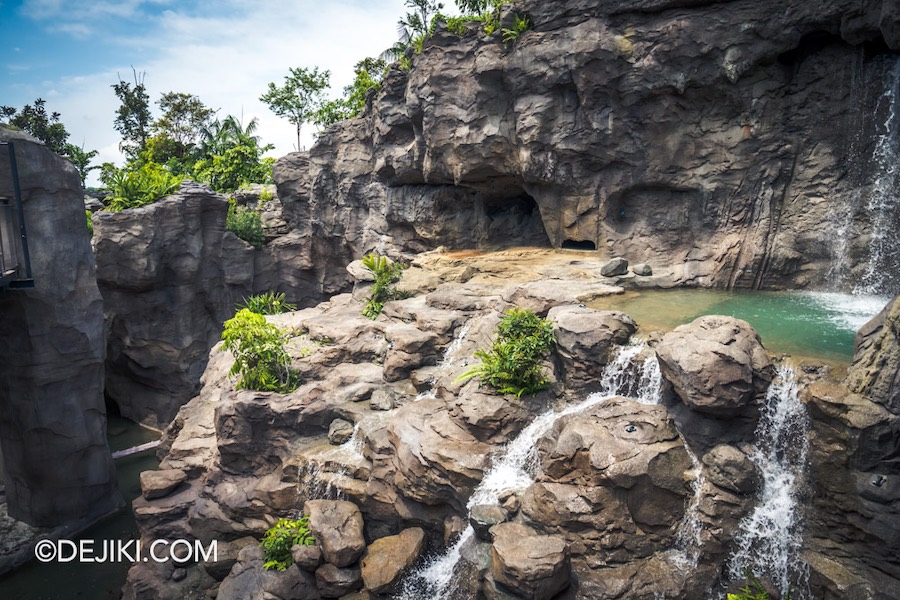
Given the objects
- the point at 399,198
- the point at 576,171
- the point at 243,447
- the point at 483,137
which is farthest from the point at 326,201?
the point at 243,447

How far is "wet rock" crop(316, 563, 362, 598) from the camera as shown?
367 inches

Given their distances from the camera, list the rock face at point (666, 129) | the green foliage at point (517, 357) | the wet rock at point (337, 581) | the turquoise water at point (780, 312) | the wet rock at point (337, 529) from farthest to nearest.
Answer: the rock face at point (666, 129) < the green foliage at point (517, 357) < the turquoise water at point (780, 312) < the wet rock at point (337, 529) < the wet rock at point (337, 581)

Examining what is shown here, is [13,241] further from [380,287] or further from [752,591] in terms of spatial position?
[752,591]

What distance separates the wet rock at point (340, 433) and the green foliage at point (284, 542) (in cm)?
164

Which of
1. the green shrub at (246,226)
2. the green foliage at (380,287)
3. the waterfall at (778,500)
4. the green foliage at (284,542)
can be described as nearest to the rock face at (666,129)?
the green foliage at (380,287)

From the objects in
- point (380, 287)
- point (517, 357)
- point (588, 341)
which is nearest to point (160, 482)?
point (380, 287)

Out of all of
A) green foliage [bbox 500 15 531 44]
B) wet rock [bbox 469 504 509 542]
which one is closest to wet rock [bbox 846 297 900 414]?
wet rock [bbox 469 504 509 542]

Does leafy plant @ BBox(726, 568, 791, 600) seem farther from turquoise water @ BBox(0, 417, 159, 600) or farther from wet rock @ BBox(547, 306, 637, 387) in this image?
turquoise water @ BBox(0, 417, 159, 600)

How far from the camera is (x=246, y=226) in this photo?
79.7 ft

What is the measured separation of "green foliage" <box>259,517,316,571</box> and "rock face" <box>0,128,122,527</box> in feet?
24.5

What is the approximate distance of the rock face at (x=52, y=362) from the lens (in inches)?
517

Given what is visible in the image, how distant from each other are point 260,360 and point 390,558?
549 centimetres

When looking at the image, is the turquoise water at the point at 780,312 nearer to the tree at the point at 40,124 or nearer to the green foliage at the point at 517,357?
the green foliage at the point at 517,357

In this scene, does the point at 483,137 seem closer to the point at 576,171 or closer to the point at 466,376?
the point at 576,171
